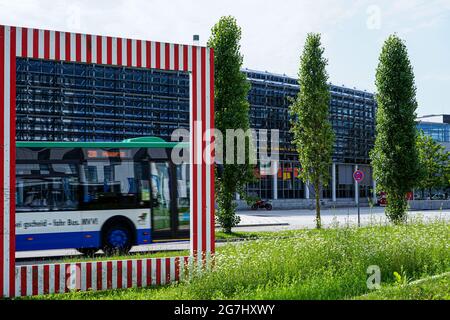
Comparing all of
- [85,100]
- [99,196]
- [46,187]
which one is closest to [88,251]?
[99,196]

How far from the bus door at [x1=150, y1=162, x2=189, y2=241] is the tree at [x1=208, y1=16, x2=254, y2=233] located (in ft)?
22.3

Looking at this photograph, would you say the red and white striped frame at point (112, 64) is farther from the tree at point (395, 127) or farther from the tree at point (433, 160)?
the tree at point (433, 160)

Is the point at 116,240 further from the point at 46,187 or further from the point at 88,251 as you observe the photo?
the point at 46,187

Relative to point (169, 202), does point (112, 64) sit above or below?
above

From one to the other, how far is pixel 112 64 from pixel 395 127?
19.2 metres

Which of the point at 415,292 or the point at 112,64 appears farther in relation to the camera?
the point at 112,64

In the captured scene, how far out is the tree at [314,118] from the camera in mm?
25734

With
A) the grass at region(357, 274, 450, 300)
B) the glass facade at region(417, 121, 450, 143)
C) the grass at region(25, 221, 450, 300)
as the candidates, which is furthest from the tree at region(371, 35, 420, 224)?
the glass facade at region(417, 121, 450, 143)

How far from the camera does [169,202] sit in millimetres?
14898

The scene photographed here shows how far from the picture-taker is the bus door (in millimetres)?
14688

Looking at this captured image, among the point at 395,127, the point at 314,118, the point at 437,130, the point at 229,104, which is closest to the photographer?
the point at 229,104

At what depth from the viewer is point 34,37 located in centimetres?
859

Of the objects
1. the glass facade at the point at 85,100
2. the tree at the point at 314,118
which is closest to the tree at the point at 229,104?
the tree at the point at 314,118

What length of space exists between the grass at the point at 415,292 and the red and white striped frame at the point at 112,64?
11.4 ft
